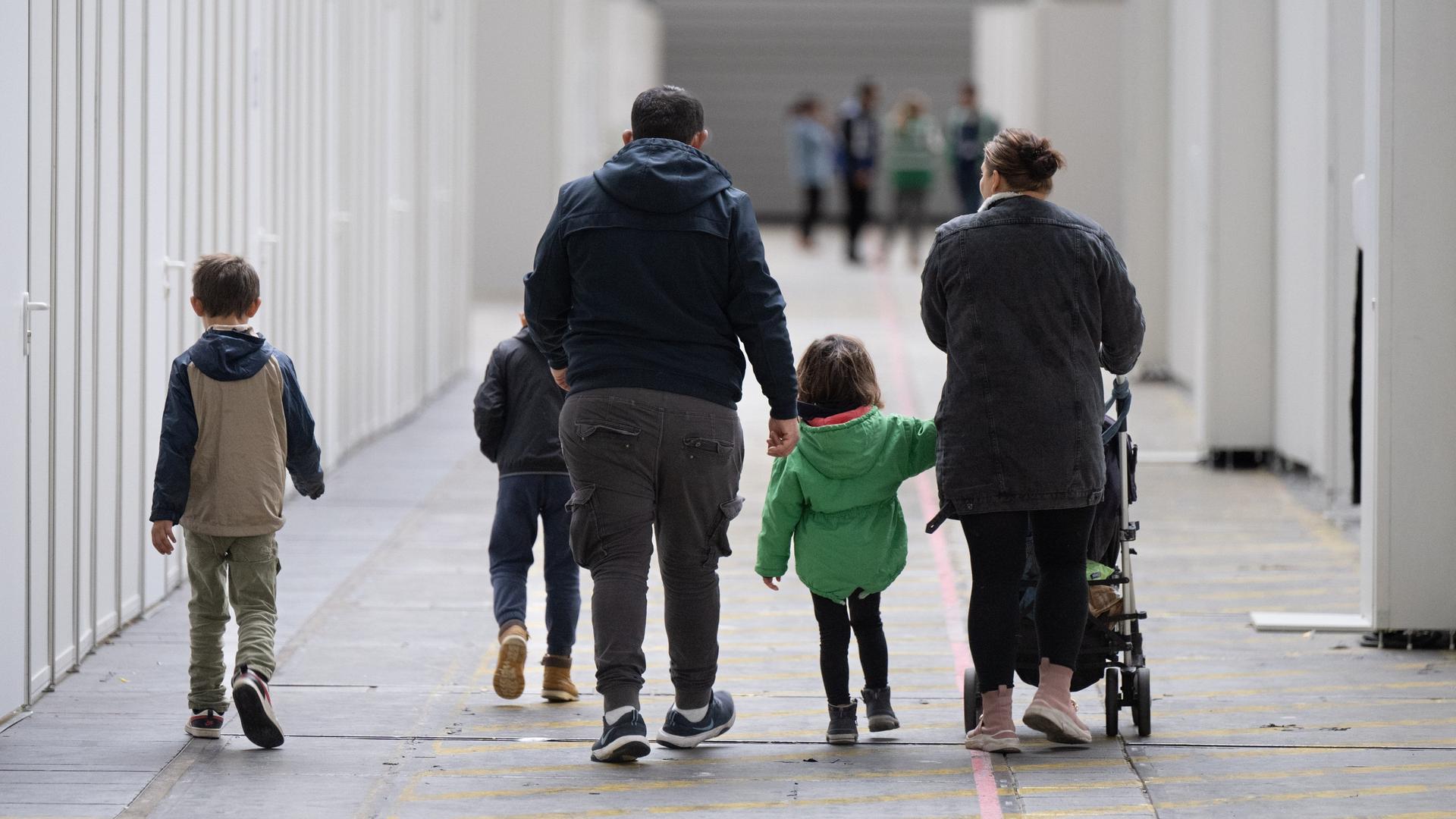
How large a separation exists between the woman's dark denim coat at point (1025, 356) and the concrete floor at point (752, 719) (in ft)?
2.41

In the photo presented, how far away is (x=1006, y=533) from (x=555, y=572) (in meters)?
1.47

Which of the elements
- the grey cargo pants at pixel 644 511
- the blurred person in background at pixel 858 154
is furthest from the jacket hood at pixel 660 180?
the blurred person in background at pixel 858 154

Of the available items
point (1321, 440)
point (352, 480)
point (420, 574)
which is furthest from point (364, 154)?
point (1321, 440)

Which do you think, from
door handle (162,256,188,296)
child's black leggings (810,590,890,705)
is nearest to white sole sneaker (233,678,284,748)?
child's black leggings (810,590,890,705)

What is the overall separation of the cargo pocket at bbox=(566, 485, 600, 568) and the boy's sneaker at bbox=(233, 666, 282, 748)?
0.88 meters

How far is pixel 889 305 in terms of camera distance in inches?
727

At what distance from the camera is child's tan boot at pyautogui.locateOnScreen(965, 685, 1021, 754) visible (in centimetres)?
485

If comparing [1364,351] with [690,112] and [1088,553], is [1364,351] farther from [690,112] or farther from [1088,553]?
[690,112]

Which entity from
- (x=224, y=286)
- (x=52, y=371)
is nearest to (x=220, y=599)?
(x=224, y=286)

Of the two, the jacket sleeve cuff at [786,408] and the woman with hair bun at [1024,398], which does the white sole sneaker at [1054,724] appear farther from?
the jacket sleeve cuff at [786,408]

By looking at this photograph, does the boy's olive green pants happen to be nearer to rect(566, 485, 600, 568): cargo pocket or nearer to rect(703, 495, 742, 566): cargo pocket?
rect(566, 485, 600, 568): cargo pocket

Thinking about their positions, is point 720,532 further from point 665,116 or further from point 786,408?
point 665,116

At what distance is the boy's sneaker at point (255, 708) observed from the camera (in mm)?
4789

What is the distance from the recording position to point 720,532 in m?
4.79
